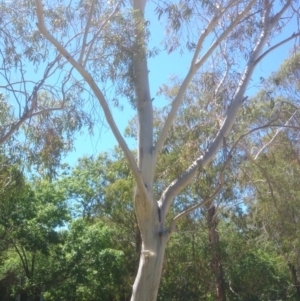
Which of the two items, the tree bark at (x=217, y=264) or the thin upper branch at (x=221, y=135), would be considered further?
the tree bark at (x=217, y=264)

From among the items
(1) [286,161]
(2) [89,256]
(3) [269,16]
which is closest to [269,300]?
(2) [89,256]

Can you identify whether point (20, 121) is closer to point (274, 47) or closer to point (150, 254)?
point (150, 254)

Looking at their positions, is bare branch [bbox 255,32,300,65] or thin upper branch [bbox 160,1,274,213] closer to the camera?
thin upper branch [bbox 160,1,274,213]

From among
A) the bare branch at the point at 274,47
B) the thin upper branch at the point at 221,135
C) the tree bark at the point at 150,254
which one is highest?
the bare branch at the point at 274,47

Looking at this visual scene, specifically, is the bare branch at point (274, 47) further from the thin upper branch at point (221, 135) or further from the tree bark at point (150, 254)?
the tree bark at point (150, 254)

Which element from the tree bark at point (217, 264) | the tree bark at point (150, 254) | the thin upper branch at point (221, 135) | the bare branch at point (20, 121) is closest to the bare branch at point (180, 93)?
the thin upper branch at point (221, 135)

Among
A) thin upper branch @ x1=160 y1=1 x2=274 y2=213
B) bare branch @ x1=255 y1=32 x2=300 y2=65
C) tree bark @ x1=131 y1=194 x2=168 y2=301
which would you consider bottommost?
tree bark @ x1=131 y1=194 x2=168 y2=301

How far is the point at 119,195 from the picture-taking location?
18016 mm

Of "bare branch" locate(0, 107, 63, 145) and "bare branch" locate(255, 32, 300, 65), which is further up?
"bare branch" locate(255, 32, 300, 65)

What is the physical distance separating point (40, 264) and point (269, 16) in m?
12.4

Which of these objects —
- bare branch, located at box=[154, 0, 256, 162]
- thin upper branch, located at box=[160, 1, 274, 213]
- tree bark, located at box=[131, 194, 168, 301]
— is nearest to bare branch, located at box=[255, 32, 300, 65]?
thin upper branch, located at box=[160, 1, 274, 213]

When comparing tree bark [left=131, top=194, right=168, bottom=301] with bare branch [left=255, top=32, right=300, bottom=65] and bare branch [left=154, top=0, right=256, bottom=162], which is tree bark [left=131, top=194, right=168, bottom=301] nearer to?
bare branch [left=154, top=0, right=256, bottom=162]

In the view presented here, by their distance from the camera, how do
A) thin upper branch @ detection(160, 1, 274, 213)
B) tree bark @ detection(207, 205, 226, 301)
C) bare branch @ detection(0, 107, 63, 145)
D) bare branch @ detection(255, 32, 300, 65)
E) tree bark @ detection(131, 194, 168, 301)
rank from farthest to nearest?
tree bark @ detection(207, 205, 226, 301) → bare branch @ detection(255, 32, 300, 65) → bare branch @ detection(0, 107, 63, 145) → thin upper branch @ detection(160, 1, 274, 213) → tree bark @ detection(131, 194, 168, 301)

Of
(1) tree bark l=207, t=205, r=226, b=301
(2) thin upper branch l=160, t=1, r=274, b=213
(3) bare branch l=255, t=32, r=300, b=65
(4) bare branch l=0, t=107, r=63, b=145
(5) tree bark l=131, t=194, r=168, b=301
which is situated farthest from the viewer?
(1) tree bark l=207, t=205, r=226, b=301
